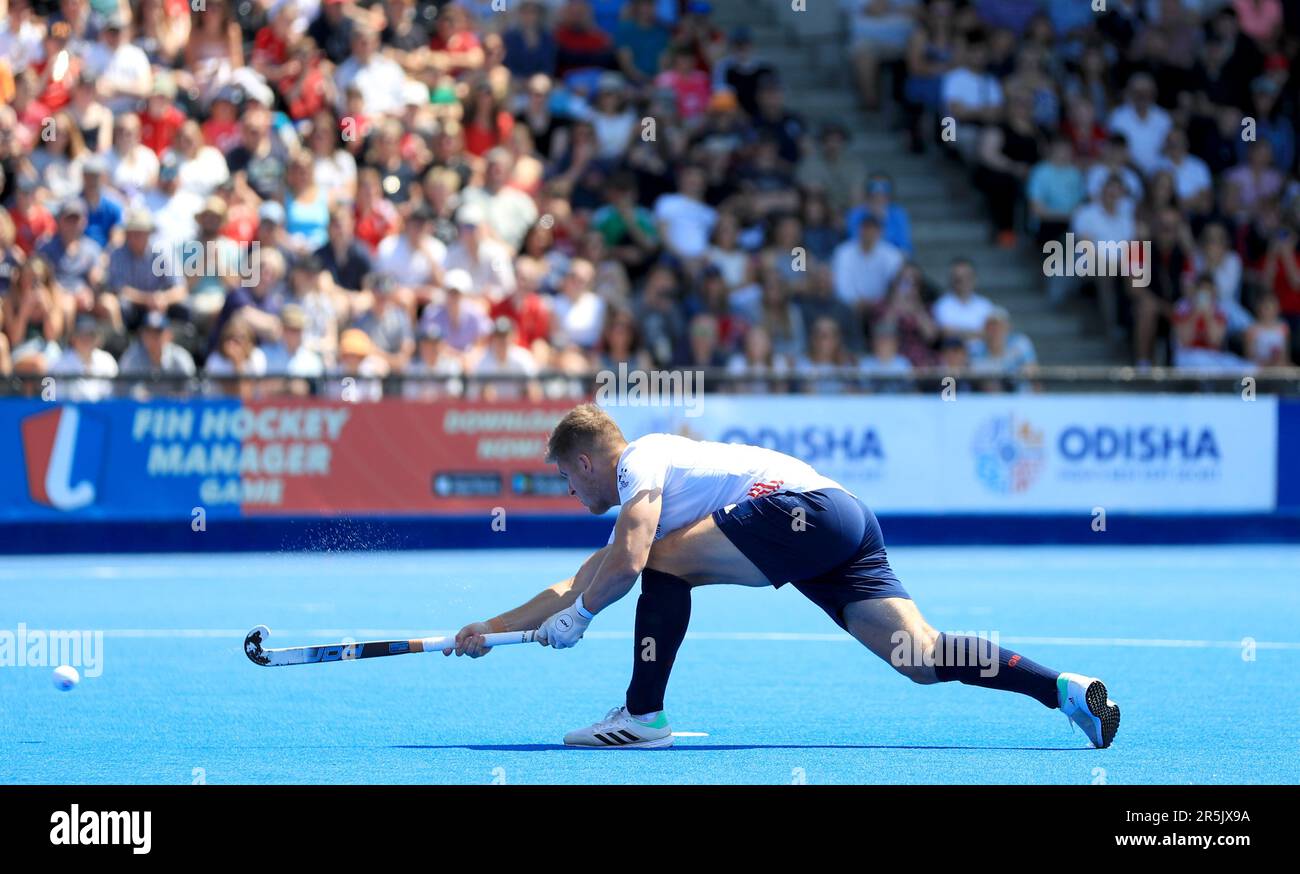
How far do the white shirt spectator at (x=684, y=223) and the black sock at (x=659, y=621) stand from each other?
1306 cm

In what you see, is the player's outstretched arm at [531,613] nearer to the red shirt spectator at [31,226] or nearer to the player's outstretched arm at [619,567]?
the player's outstretched arm at [619,567]

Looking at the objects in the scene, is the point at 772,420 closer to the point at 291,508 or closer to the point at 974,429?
the point at 974,429

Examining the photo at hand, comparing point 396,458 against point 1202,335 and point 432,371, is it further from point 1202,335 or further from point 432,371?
point 1202,335

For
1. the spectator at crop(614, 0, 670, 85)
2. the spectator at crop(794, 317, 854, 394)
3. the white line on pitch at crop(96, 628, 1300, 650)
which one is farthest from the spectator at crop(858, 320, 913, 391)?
the white line on pitch at crop(96, 628, 1300, 650)

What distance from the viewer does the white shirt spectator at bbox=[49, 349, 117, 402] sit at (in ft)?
57.9

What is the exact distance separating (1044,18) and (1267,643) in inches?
555

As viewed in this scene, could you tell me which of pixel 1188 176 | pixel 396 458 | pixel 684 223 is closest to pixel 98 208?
pixel 396 458

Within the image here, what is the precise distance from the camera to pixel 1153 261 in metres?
22.3

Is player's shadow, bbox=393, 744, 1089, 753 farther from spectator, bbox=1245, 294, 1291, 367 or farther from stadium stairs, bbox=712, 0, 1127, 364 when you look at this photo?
stadium stairs, bbox=712, 0, 1127, 364

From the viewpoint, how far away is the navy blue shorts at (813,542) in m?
8.34

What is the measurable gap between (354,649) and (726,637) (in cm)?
463

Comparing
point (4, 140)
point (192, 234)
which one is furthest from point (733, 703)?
point (4, 140)

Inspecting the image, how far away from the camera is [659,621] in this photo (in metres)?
8.30

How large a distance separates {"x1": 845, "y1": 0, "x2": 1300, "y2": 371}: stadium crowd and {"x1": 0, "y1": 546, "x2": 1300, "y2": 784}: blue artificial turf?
543cm
